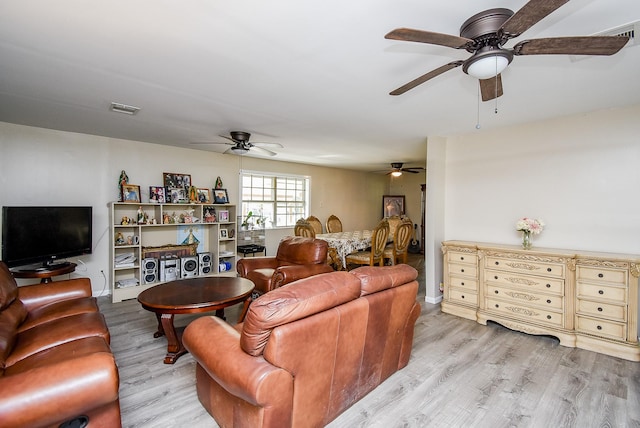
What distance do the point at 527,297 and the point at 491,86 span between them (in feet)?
7.63

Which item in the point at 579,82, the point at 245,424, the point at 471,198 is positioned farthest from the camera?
the point at 471,198

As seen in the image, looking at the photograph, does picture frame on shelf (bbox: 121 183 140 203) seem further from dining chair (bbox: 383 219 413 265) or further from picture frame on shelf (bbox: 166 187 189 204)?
dining chair (bbox: 383 219 413 265)

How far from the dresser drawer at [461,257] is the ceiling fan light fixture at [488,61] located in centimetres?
247

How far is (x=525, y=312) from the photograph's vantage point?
125 inches

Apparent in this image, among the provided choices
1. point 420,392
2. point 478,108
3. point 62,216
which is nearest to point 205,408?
point 420,392

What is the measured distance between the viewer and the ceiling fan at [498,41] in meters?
1.31

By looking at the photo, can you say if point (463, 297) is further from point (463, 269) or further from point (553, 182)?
point (553, 182)

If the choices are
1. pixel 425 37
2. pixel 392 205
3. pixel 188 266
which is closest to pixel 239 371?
pixel 425 37

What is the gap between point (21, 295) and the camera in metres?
2.44

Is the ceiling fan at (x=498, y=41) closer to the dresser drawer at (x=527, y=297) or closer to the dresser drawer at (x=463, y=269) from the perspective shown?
the dresser drawer at (x=527, y=297)

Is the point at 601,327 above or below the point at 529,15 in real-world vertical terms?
below

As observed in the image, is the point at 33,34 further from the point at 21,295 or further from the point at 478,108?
the point at 478,108

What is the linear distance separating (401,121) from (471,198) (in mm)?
1482

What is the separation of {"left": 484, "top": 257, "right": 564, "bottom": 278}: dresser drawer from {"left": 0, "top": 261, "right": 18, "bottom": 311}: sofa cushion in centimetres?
434
